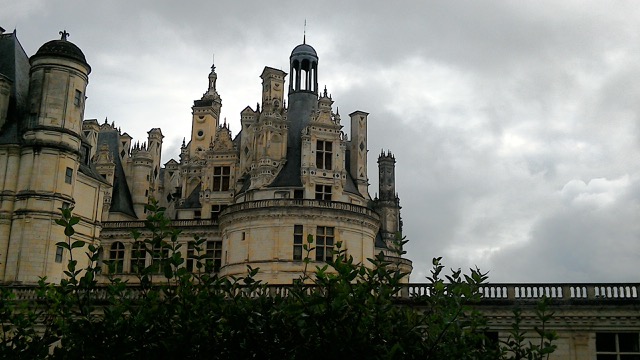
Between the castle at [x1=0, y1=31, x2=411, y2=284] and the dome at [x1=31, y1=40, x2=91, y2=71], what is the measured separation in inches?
3.0

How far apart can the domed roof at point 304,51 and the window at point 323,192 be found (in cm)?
1123

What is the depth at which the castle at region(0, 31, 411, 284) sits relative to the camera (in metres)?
34.8

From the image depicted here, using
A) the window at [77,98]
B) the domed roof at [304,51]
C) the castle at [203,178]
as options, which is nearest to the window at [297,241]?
the castle at [203,178]

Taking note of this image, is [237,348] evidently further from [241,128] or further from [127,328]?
[241,128]

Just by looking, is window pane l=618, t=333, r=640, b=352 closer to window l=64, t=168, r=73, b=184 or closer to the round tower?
the round tower

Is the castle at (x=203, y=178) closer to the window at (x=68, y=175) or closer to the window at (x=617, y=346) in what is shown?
the window at (x=68, y=175)

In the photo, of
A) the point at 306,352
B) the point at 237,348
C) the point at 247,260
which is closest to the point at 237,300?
the point at 237,348

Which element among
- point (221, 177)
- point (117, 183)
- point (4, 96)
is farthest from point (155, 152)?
point (4, 96)

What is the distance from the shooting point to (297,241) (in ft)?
126

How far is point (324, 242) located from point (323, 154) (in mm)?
6201

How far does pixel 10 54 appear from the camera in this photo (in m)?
38.7

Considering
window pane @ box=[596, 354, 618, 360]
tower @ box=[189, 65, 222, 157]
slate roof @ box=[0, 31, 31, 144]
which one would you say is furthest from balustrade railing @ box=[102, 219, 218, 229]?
window pane @ box=[596, 354, 618, 360]

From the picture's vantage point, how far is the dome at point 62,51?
36.0 m

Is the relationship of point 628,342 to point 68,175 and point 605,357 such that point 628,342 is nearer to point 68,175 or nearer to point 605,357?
point 605,357
